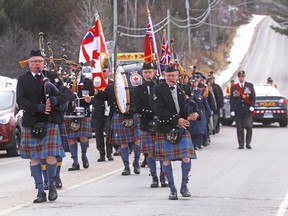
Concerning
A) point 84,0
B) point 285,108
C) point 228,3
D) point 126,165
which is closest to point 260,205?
point 126,165

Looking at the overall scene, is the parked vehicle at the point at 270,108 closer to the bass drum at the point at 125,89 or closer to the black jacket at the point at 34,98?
the bass drum at the point at 125,89

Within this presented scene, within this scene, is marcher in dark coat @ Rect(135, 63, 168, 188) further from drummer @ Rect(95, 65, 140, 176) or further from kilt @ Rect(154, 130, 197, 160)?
drummer @ Rect(95, 65, 140, 176)

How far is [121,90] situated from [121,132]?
0.76 meters

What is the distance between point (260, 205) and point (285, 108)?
19.0m

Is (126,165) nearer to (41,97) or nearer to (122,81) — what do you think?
(122,81)

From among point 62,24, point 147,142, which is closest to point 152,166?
point 147,142

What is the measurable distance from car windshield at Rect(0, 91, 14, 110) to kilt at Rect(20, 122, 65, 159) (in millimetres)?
9837

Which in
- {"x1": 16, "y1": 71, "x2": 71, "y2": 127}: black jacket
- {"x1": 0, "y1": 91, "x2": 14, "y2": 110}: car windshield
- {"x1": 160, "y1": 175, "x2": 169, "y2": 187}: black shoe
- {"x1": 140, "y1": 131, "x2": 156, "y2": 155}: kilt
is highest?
{"x1": 16, "y1": 71, "x2": 71, "y2": 127}: black jacket

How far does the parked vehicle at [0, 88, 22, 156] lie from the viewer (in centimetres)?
1955

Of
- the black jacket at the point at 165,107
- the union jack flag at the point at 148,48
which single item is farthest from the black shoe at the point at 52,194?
the union jack flag at the point at 148,48

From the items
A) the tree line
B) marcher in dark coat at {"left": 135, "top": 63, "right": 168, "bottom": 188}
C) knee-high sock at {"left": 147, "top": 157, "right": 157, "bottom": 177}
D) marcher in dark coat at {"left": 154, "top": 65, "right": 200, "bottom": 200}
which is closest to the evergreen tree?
the tree line

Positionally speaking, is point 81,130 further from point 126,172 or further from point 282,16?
point 282,16

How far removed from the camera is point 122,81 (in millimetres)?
14539

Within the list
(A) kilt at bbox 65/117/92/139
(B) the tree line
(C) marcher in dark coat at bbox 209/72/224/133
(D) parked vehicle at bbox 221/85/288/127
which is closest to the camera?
(A) kilt at bbox 65/117/92/139
